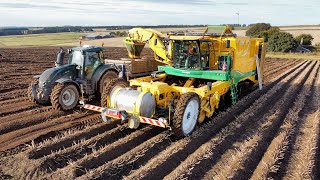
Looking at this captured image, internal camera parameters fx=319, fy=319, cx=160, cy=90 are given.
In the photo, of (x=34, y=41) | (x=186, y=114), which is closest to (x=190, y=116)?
(x=186, y=114)

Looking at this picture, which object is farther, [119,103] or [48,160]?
[119,103]

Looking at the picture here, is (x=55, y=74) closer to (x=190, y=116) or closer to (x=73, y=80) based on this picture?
(x=73, y=80)

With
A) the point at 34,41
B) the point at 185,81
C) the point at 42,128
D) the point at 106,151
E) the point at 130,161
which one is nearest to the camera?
the point at 130,161

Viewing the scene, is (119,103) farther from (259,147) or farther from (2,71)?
(2,71)

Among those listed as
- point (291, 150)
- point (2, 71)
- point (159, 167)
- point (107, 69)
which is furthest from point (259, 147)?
point (2, 71)

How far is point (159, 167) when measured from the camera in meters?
6.18

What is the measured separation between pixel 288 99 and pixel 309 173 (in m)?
6.95

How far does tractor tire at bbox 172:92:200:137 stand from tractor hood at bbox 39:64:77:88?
4287 millimetres

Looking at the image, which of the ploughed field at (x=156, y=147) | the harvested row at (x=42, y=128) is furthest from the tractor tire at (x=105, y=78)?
the harvested row at (x=42, y=128)

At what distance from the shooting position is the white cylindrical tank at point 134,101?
25.3 feet

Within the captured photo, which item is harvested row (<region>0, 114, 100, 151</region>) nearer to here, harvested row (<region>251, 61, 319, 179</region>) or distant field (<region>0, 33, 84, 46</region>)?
harvested row (<region>251, 61, 319, 179</region>)

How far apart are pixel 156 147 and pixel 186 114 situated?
3.64 ft

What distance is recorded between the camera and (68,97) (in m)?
9.74

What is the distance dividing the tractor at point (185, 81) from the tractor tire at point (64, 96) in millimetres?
1282
